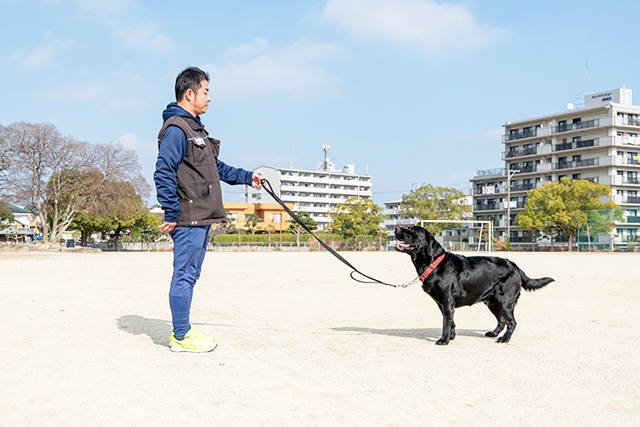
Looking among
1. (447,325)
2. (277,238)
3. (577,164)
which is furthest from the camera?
(577,164)

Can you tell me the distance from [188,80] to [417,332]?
3153 mm

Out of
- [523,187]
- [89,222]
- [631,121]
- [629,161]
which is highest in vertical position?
[631,121]

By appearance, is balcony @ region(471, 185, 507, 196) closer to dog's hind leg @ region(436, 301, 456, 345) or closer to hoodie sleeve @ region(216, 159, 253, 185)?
dog's hind leg @ region(436, 301, 456, 345)

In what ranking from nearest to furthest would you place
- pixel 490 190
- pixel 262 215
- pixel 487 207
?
pixel 487 207, pixel 490 190, pixel 262 215

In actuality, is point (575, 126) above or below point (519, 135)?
below

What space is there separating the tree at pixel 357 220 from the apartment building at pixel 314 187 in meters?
44.2

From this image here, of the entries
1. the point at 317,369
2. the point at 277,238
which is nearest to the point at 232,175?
the point at 317,369

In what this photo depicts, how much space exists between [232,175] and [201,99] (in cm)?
72

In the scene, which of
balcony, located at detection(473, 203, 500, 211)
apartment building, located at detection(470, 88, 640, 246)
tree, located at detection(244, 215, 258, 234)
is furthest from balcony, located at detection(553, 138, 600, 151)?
tree, located at detection(244, 215, 258, 234)

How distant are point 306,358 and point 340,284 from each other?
7.06 metres

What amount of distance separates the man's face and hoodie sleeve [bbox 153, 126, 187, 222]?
0.34 meters

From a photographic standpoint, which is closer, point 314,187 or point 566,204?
point 566,204

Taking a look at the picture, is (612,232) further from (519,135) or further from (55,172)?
(55,172)

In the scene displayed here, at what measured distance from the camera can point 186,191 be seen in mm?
3758
